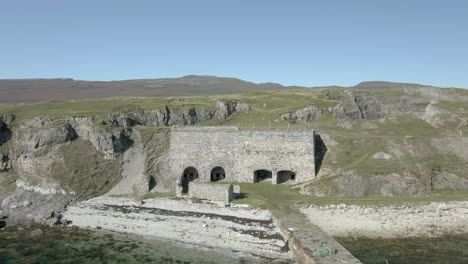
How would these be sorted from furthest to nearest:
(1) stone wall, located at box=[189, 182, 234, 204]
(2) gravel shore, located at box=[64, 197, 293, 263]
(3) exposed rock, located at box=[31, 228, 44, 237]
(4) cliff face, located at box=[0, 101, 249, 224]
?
(4) cliff face, located at box=[0, 101, 249, 224] → (1) stone wall, located at box=[189, 182, 234, 204] → (3) exposed rock, located at box=[31, 228, 44, 237] → (2) gravel shore, located at box=[64, 197, 293, 263]

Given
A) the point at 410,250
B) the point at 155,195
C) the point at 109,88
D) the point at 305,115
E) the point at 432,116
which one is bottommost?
the point at 410,250

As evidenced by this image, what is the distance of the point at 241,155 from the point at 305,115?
19.6m

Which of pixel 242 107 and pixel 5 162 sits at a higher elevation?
pixel 242 107

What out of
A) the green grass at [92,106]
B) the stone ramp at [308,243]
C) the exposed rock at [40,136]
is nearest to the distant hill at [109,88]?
the green grass at [92,106]

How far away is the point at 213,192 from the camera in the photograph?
3036 centimetres

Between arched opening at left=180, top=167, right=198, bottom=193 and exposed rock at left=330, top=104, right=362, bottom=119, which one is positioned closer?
arched opening at left=180, top=167, right=198, bottom=193

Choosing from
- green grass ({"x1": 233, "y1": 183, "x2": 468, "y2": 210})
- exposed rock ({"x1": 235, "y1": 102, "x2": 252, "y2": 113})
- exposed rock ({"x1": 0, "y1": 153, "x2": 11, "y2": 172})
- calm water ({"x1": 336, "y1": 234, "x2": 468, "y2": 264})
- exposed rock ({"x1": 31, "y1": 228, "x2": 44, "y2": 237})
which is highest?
exposed rock ({"x1": 235, "y1": 102, "x2": 252, "y2": 113})

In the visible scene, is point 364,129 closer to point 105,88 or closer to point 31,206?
point 31,206

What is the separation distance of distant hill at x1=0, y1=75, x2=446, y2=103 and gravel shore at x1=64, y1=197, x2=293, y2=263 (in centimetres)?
7402

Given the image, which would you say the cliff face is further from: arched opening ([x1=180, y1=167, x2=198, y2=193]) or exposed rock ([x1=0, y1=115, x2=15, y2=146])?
arched opening ([x1=180, y1=167, x2=198, y2=193])

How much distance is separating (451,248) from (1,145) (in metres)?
43.0

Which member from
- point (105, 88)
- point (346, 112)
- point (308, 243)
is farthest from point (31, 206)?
point (105, 88)

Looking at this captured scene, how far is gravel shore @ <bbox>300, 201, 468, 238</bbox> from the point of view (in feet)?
79.4

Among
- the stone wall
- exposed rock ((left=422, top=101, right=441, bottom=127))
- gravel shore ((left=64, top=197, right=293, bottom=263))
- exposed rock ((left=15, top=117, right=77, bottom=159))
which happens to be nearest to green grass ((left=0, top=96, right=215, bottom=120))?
exposed rock ((left=15, top=117, right=77, bottom=159))
